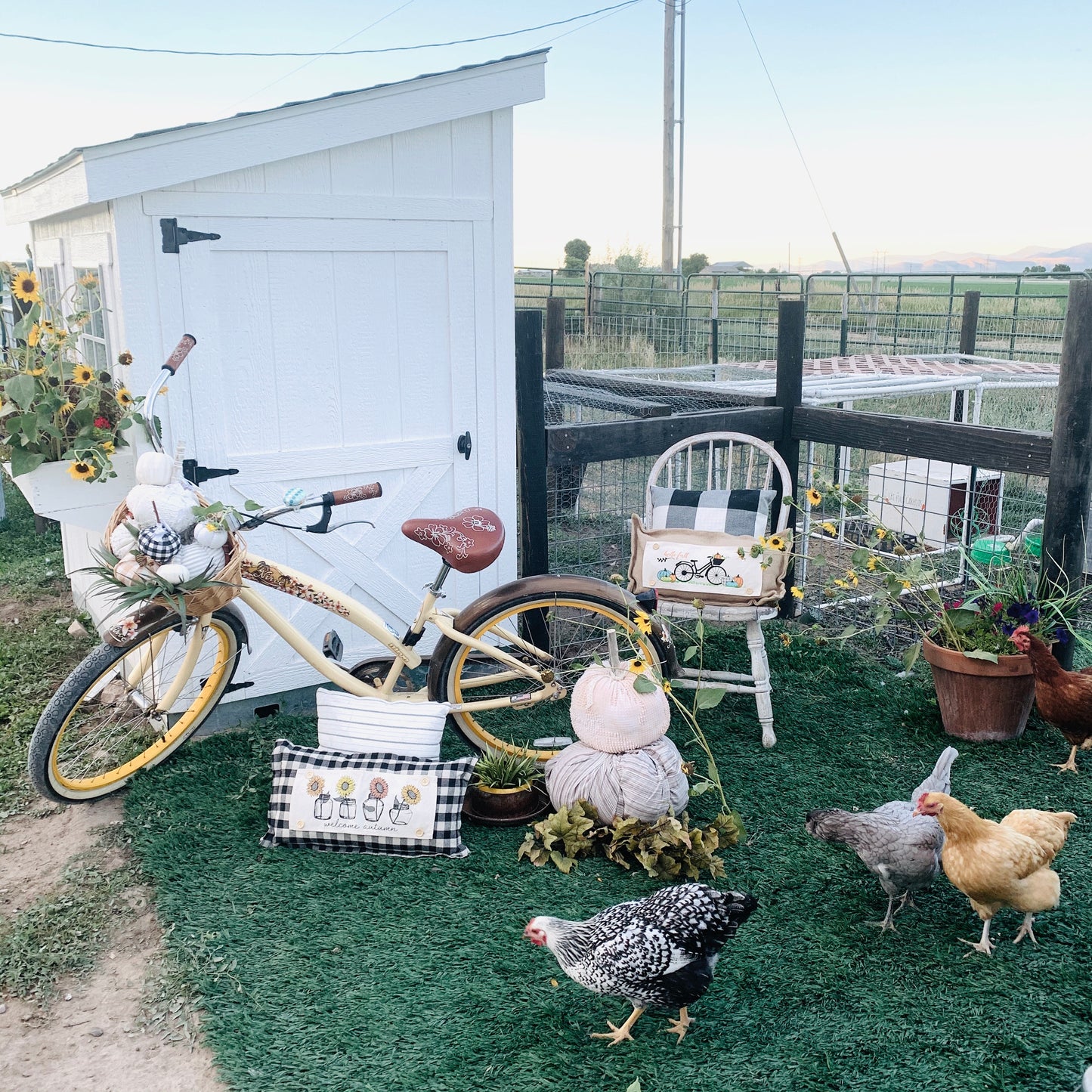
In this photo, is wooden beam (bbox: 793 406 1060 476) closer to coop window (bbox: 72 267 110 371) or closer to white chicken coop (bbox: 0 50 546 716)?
white chicken coop (bbox: 0 50 546 716)

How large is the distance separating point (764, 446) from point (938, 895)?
1962 millimetres

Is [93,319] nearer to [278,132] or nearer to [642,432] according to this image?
[278,132]

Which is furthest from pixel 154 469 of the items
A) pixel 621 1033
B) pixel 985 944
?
pixel 985 944

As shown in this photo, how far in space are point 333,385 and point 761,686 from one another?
1.99 m

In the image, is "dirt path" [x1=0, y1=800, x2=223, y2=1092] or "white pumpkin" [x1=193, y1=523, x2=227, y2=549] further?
"white pumpkin" [x1=193, y1=523, x2=227, y2=549]

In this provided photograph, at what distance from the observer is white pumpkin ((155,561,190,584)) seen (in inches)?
118

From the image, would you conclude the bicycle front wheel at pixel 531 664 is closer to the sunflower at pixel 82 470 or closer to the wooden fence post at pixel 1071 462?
the sunflower at pixel 82 470

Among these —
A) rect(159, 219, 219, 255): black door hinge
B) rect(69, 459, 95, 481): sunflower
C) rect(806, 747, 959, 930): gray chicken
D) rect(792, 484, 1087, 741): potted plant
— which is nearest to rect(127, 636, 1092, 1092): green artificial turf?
rect(806, 747, 959, 930): gray chicken

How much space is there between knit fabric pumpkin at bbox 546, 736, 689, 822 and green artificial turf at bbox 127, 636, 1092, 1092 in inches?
7.4

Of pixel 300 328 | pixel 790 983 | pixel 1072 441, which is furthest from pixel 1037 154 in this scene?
pixel 790 983

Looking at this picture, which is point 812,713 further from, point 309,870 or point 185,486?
point 185,486

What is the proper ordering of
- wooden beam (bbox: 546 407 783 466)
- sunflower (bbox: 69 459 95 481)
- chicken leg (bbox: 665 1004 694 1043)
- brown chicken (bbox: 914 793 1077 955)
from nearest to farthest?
chicken leg (bbox: 665 1004 694 1043)
brown chicken (bbox: 914 793 1077 955)
sunflower (bbox: 69 459 95 481)
wooden beam (bbox: 546 407 783 466)

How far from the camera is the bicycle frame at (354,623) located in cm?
337

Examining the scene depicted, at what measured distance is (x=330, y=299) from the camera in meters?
3.83
